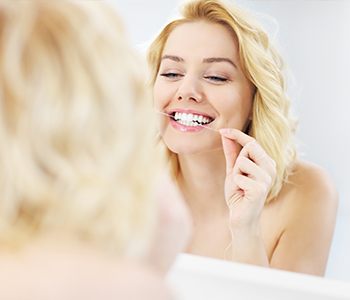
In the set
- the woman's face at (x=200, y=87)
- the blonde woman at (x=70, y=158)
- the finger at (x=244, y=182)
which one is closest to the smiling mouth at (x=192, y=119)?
the woman's face at (x=200, y=87)

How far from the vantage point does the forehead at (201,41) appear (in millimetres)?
1130

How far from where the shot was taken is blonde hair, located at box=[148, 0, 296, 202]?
111cm

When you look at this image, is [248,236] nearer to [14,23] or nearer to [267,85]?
[267,85]

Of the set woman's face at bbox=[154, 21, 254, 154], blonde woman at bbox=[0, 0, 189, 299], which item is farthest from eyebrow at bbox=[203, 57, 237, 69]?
blonde woman at bbox=[0, 0, 189, 299]

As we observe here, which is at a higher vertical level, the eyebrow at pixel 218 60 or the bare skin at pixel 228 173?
the eyebrow at pixel 218 60

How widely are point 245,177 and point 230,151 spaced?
0.06m

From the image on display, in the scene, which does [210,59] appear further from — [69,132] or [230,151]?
[69,132]

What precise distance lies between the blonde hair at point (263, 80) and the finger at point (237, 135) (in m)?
0.02

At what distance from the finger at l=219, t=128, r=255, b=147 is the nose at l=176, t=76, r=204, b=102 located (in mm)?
68

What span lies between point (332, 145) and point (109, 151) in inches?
26.9

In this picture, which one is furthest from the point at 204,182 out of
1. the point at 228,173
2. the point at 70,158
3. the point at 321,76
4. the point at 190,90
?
the point at 70,158

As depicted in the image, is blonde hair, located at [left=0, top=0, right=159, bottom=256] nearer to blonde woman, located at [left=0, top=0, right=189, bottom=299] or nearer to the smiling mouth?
blonde woman, located at [left=0, top=0, right=189, bottom=299]

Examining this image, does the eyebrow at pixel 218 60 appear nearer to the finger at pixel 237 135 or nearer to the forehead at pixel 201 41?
the forehead at pixel 201 41

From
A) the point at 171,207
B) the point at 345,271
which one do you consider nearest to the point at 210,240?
the point at 345,271
